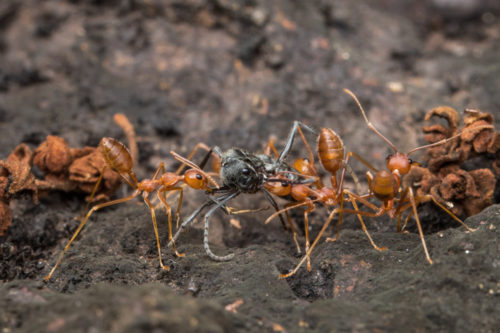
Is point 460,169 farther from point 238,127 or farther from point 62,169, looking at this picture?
point 62,169

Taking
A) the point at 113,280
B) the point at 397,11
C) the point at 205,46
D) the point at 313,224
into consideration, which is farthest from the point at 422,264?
the point at 397,11

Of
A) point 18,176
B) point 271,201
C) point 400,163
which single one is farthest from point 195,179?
point 400,163

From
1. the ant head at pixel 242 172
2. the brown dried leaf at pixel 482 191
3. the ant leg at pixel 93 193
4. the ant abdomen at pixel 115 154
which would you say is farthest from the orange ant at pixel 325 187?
the ant leg at pixel 93 193

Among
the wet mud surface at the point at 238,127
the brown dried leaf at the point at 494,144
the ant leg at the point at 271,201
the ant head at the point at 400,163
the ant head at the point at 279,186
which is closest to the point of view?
the wet mud surface at the point at 238,127

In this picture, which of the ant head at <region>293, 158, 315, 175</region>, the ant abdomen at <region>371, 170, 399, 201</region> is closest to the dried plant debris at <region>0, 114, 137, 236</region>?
the ant head at <region>293, 158, 315, 175</region>

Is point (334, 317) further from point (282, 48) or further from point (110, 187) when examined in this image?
point (282, 48)

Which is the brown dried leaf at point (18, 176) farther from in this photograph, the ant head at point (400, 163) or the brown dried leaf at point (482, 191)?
the brown dried leaf at point (482, 191)

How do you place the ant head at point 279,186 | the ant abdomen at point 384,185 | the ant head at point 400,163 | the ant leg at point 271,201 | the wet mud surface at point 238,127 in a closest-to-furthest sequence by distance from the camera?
the wet mud surface at point 238,127, the ant abdomen at point 384,185, the ant head at point 400,163, the ant head at point 279,186, the ant leg at point 271,201
